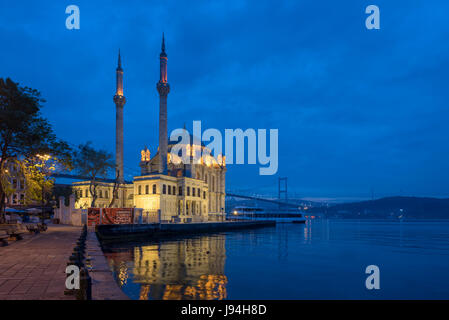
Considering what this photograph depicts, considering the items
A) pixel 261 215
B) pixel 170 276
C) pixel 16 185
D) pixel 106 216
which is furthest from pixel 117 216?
pixel 261 215

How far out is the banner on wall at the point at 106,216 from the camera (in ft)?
123

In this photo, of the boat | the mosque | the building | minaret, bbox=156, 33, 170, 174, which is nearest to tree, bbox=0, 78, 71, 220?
the building

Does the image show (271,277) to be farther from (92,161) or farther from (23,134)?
(92,161)

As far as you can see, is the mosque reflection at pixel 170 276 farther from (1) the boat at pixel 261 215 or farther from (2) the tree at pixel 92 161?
(1) the boat at pixel 261 215

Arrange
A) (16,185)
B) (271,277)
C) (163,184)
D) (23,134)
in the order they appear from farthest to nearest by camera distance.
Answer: (16,185) < (163,184) < (23,134) < (271,277)

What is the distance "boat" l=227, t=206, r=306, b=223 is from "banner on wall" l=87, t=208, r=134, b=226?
265ft

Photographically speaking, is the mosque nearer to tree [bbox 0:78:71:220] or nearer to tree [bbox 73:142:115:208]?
tree [bbox 73:142:115:208]

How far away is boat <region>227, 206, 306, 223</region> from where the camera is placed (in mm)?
122250

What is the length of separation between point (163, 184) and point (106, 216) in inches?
933

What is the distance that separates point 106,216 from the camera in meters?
37.5

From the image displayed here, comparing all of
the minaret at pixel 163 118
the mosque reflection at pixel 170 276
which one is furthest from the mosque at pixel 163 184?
the mosque reflection at pixel 170 276

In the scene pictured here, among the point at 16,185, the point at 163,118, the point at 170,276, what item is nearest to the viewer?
the point at 170,276

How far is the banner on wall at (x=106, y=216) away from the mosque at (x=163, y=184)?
1674cm
